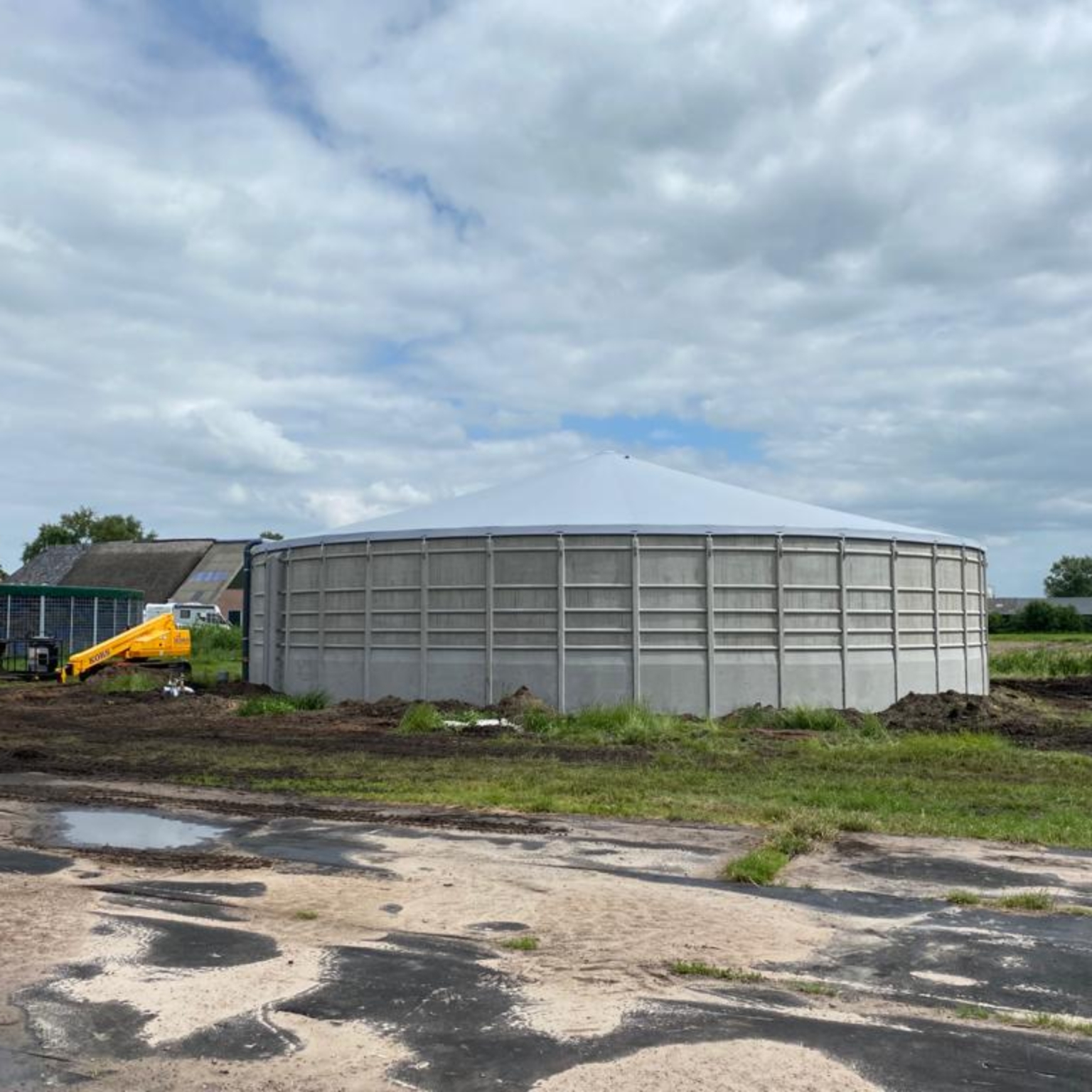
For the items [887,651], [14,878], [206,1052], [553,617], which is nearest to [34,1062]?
[206,1052]

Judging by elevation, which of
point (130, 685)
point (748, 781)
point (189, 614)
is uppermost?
point (189, 614)

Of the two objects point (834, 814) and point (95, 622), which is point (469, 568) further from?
point (95, 622)

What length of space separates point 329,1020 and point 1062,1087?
3.75 metres

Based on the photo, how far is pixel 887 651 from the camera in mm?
27281

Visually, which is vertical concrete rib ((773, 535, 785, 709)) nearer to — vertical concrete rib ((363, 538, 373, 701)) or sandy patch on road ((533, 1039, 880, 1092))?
vertical concrete rib ((363, 538, 373, 701))

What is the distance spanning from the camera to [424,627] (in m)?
26.9

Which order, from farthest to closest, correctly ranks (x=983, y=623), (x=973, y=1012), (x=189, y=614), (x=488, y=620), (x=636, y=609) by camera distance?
1. (x=189, y=614)
2. (x=983, y=623)
3. (x=488, y=620)
4. (x=636, y=609)
5. (x=973, y=1012)

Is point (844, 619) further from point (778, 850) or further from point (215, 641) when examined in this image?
point (215, 641)

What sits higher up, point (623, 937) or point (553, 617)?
point (553, 617)

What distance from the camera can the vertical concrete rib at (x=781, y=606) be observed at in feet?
85.0

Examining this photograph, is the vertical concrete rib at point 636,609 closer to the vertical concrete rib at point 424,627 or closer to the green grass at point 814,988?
the vertical concrete rib at point 424,627

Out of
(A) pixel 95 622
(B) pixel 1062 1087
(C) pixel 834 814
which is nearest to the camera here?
(B) pixel 1062 1087

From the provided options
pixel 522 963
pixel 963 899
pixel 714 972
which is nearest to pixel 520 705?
pixel 963 899

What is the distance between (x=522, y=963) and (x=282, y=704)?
2041 cm
